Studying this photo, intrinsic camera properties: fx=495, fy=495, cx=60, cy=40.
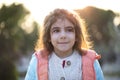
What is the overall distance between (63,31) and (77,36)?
0.28 metres

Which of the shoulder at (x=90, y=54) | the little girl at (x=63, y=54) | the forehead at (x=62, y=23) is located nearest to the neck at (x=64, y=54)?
the little girl at (x=63, y=54)

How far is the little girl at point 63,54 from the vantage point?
201 inches

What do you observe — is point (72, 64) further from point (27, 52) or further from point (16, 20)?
point (27, 52)

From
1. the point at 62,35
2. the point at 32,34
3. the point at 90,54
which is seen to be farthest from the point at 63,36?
the point at 32,34

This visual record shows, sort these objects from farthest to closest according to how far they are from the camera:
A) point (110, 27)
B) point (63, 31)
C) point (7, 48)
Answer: point (110, 27), point (7, 48), point (63, 31)

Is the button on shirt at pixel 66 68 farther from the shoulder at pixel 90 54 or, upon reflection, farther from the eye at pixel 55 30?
the eye at pixel 55 30

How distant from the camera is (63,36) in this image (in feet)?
16.6

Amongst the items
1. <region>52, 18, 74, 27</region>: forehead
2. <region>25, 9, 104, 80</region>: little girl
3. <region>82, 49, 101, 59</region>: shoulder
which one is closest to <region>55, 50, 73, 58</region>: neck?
<region>25, 9, 104, 80</region>: little girl

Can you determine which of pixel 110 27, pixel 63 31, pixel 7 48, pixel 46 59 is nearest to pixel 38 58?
pixel 46 59

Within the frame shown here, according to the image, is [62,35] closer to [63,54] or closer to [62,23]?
[62,23]

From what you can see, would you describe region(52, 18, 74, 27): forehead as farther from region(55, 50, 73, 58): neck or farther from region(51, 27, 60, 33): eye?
region(55, 50, 73, 58): neck

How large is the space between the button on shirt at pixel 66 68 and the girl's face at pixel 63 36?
9 centimetres

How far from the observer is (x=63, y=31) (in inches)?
200

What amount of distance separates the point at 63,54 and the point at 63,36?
0.26m
